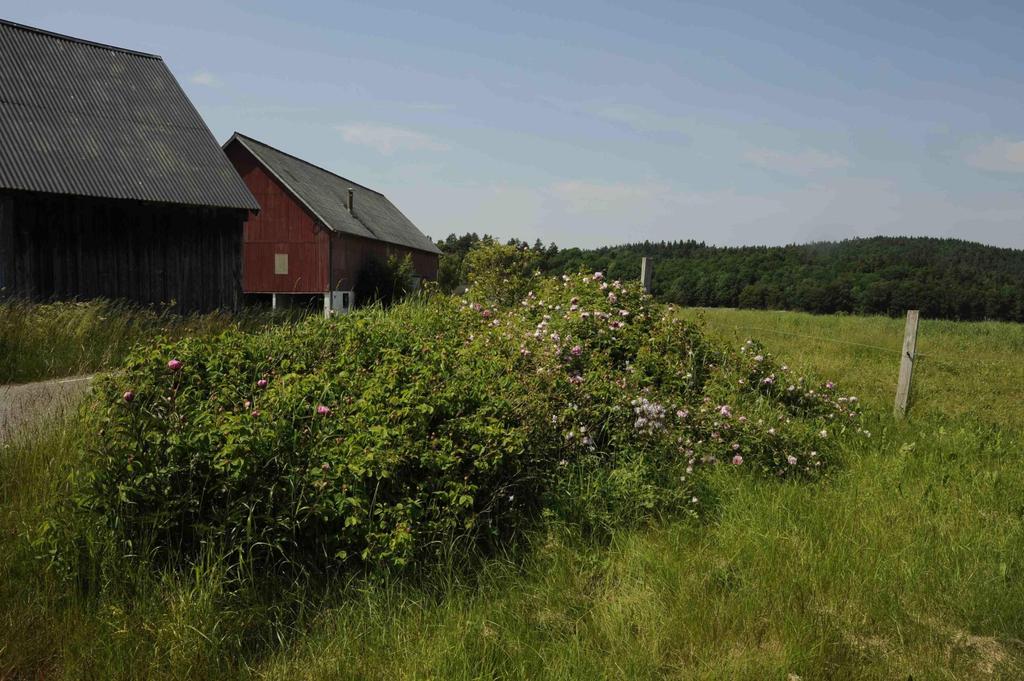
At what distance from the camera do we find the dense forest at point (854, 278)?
47.7 metres

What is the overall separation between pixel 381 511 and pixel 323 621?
59 centimetres

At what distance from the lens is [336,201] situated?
3362 centimetres

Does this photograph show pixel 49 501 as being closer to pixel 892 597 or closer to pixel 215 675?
pixel 215 675

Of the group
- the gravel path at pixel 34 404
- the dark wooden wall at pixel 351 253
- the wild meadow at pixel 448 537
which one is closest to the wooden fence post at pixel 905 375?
the wild meadow at pixel 448 537

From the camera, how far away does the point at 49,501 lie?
4012mm

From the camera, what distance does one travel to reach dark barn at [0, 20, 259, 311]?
573 inches

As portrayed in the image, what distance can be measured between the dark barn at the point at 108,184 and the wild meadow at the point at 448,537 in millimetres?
12065

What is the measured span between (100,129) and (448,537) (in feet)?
55.8

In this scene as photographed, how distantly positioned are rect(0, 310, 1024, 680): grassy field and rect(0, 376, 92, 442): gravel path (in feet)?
1.70

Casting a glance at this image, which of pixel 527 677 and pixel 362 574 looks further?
pixel 362 574

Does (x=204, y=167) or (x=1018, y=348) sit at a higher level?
(x=204, y=167)

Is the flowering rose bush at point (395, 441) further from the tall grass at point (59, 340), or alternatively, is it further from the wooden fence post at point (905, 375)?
the tall grass at point (59, 340)

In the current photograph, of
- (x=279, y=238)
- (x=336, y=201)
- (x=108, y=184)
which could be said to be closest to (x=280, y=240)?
(x=279, y=238)

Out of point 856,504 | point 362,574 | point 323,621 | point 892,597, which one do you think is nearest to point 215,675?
point 323,621
